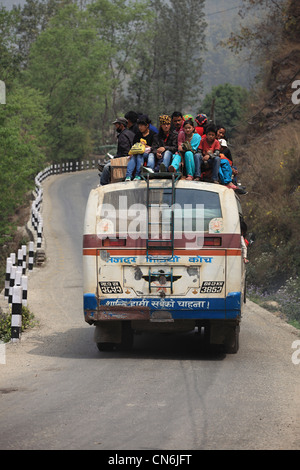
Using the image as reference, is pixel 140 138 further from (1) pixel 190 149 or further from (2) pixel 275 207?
(2) pixel 275 207

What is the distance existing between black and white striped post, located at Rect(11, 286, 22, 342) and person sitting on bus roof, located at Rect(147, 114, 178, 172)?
3.19 metres

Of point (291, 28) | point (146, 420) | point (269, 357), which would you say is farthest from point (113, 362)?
point (291, 28)

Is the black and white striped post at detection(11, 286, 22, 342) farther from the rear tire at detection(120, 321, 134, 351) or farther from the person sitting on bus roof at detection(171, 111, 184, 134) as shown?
the person sitting on bus roof at detection(171, 111, 184, 134)

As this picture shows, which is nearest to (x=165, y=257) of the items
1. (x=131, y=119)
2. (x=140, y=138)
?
(x=140, y=138)

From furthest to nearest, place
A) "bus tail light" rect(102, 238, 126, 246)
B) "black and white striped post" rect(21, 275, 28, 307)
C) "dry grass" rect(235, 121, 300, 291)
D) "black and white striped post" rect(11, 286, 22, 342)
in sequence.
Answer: "dry grass" rect(235, 121, 300, 291), "black and white striped post" rect(21, 275, 28, 307), "black and white striped post" rect(11, 286, 22, 342), "bus tail light" rect(102, 238, 126, 246)

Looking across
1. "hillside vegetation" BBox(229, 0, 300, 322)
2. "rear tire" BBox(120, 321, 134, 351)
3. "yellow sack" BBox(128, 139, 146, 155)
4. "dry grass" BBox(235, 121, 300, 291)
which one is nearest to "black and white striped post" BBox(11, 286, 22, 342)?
"rear tire" BBox(120, 321, 134, 351)

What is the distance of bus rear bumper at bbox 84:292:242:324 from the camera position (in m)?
12.1

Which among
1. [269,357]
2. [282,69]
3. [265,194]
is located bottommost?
[269,357]

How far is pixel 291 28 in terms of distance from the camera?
124 ft

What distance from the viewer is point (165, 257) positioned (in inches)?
Answer: 479

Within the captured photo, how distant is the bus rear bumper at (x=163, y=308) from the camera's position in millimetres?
12102
